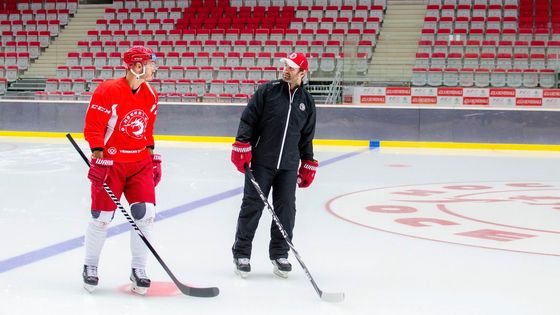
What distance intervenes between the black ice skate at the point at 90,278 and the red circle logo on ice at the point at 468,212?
2687mm

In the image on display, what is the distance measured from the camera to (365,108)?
15.1 metres

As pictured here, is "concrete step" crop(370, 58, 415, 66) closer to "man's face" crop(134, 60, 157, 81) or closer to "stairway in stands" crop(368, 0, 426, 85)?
"stairway in stands" crop(368, 0, 426, 85)

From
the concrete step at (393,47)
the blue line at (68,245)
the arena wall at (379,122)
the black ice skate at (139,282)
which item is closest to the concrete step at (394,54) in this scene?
the concrete step at (393,47)

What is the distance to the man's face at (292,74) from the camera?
14.5ft

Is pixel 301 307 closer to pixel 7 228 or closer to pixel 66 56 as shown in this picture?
pixel 7 228

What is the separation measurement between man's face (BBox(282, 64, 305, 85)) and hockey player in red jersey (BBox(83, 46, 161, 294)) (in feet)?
2.50

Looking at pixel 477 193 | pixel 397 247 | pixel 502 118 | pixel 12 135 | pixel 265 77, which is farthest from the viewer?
pixel 265 77

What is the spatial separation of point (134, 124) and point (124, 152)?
15 centimetres

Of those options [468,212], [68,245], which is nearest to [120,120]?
[68,245]

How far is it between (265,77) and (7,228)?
48.2 feet

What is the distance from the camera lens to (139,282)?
13.2 ft

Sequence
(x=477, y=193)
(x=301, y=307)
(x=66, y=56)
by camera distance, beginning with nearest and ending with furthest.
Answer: (x=301, y=307) → (x=477, y=193) → (x=66, y=56)

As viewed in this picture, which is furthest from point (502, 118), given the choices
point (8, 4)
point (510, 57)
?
point (8, 4)

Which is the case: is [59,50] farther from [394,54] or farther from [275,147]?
[275,147]
